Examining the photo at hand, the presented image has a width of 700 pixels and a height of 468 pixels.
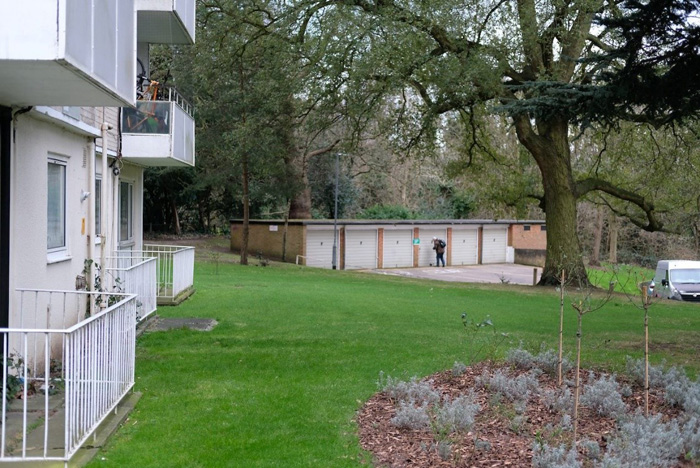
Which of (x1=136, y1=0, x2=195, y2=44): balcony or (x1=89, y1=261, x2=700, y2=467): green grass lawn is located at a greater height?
(x1=136, y1=0, x2=195, y2=44): balcony

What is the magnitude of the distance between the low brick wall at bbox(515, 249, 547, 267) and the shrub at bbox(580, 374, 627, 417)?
153ft

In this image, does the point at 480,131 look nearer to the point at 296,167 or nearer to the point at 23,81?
the point at 296,167

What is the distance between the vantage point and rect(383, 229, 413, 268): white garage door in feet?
155

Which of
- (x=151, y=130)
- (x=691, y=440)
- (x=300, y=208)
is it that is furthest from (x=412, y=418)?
(x=300, y=208)

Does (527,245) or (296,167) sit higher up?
(296,167)

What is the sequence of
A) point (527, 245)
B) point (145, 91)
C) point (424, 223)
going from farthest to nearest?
point (527, 245) → point (424, 223) → point (145, 91)

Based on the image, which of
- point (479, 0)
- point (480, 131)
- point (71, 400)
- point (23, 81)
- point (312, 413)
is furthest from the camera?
point (480, 131)

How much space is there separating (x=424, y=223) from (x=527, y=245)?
9.66 metres

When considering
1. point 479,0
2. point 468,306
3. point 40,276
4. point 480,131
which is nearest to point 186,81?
point 480,131

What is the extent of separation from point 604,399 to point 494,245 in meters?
46.3

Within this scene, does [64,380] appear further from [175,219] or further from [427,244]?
[427,244]

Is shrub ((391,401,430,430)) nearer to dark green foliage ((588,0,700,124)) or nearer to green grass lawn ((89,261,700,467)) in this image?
green grass lawn ((89,261,700,467))

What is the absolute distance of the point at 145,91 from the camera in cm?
1655

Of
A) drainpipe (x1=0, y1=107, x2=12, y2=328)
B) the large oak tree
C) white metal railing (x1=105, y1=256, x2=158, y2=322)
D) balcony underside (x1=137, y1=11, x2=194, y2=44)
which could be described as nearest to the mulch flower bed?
drainpipe (x1=0, y1=107, x2=12, y2=328)
